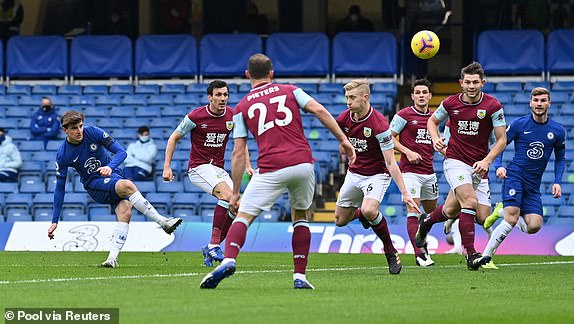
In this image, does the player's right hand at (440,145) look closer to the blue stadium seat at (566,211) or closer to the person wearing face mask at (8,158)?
the blue stadium seat at (566,211)

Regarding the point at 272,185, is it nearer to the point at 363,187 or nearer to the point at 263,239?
the point at 363,187

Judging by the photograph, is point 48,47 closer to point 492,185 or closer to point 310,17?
point 310,17

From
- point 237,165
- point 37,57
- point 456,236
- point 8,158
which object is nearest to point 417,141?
point 456,236

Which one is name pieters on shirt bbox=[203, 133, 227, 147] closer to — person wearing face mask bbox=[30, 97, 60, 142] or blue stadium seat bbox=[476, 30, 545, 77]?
person wearing face mask bbox=[30, 97, 60, 142]

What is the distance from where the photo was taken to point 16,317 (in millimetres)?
9164

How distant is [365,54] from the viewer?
2934 cm

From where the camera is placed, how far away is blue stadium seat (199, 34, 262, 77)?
2989 cm

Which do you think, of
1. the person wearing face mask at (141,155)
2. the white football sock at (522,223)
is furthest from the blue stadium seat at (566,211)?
the person wearing face mask at (141,155)

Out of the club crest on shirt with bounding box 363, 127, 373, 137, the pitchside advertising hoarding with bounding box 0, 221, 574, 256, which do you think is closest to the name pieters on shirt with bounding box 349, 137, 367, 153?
the club crest on shirt with bounding box 363, 127, 373, 137

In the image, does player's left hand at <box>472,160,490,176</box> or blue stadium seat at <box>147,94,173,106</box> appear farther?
blue stadium seat at <box>147,94,173,106</box>

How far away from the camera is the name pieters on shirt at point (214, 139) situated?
1619 cm

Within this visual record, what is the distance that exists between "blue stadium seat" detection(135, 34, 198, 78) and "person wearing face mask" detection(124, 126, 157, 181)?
4867 millimetres

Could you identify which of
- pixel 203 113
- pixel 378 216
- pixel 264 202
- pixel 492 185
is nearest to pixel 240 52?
pixel 492 185

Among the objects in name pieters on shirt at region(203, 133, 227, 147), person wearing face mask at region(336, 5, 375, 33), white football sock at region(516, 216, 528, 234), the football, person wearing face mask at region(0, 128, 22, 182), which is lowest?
person wearing face mask at region(0, 128, 22, 182)
